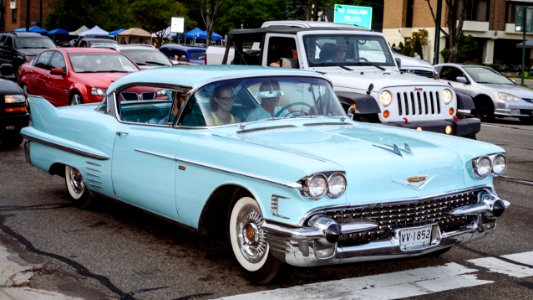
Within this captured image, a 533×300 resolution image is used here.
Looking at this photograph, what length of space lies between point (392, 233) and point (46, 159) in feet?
14.4

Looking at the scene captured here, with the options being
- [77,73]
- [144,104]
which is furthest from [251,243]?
[77,73]

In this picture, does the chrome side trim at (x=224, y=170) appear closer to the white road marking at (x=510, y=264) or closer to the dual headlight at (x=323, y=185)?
the dual headlight at (x=323, y=185)

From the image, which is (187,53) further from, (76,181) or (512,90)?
(76,181)

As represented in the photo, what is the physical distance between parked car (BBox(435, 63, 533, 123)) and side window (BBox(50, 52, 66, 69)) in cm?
975

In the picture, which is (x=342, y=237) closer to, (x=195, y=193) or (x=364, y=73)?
(x=195, y=193)

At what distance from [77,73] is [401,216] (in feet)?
39.8

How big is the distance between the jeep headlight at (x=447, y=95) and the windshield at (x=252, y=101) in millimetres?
4837

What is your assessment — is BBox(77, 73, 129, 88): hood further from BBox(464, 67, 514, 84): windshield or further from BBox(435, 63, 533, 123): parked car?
BBox(464, 67, 514, 84): windshield

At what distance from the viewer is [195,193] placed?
20.6ft

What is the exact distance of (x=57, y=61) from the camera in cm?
1755

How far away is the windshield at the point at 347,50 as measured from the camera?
40.6 ft

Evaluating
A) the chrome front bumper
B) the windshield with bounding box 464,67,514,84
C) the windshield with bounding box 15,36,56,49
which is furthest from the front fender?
the windshield with bounding box 15,36,56,49

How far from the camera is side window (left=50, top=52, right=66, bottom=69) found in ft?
56.6

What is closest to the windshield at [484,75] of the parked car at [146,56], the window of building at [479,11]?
the parked car at [146,56]
